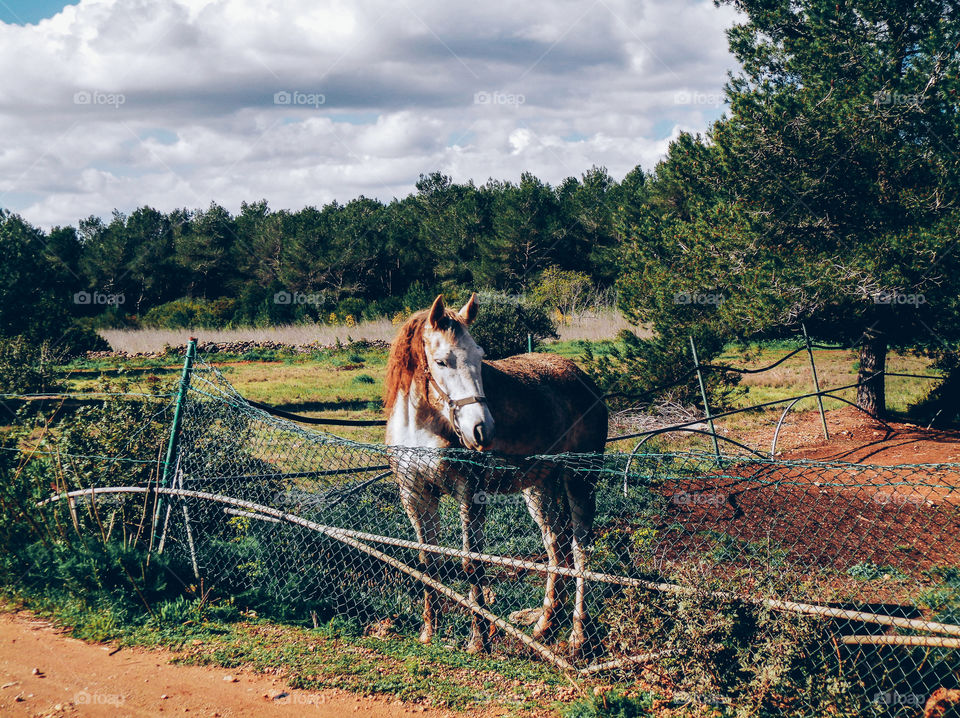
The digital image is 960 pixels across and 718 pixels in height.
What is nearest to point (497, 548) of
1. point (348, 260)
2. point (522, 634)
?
point (522, 634)

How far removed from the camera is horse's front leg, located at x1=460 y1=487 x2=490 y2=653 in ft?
14.8

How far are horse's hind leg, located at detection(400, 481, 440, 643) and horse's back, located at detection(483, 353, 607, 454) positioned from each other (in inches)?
26.8

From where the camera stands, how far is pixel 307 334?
3067 cm

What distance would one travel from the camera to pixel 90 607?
505cm

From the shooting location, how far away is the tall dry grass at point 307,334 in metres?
26.7

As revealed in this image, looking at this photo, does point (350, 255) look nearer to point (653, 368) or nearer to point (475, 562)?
point (653, 368)

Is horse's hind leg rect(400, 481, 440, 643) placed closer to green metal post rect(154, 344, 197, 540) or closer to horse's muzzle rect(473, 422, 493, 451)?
horse's muzzle rect(473, 422, 493, 451)

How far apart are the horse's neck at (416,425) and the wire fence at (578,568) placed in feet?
0.59

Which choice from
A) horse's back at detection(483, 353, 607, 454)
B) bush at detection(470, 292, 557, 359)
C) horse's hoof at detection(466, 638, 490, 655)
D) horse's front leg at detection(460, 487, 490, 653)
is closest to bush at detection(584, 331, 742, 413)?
horse's back at detection(483, 353, 607, 454)

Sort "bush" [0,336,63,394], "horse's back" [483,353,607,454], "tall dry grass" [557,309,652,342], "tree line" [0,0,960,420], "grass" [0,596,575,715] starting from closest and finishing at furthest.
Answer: "grass" [0,596,575,715] < "horse's back" [483,353,607,454] < "tree line" [0,0,960,420] < "bush" [0,336,63,394] < "tall dry grass" [557,309,652,342]

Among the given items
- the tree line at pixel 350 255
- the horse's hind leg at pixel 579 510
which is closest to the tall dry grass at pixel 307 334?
the tree line at pixel 350 255

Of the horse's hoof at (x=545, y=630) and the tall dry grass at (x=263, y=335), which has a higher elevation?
the tall dry grass at (x=263, y=335)

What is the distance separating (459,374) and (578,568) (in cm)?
170

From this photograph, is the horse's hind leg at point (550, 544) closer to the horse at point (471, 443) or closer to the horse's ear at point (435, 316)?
the horse at point (471, 443)
